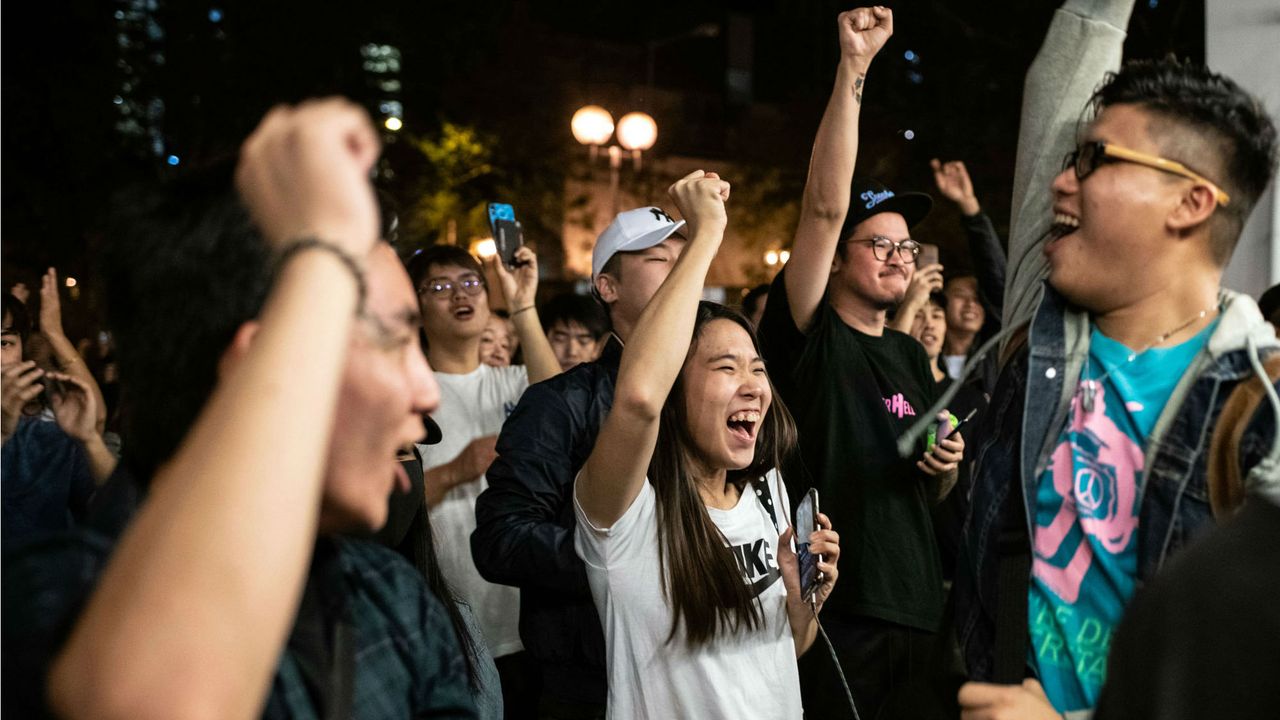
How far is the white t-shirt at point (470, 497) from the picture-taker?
14.5ft

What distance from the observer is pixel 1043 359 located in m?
2.01

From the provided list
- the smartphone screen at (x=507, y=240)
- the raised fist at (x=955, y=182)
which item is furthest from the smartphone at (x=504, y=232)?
the raised fist at (x=955, y=182)

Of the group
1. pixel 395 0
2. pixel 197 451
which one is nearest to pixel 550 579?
pixel 197 451

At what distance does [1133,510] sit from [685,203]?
4.22ft

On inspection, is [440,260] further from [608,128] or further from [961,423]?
[608,128]

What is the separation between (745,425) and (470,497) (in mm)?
1928

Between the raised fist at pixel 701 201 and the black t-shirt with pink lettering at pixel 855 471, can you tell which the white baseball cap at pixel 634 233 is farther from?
the raised fist at pixel 701 201

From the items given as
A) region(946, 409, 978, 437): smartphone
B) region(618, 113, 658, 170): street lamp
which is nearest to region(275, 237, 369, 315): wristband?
region(946, 409, 978, 437): smartphone

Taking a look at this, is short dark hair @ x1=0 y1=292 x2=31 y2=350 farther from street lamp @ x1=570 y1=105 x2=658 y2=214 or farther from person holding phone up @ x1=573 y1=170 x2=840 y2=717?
street lamp @ x1=570 y1=105 x2=658 y2=214

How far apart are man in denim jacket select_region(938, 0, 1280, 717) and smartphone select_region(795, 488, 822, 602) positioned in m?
0.63

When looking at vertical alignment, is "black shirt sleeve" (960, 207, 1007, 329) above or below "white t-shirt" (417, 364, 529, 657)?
above

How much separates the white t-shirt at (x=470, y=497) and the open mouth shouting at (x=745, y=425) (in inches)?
57.2

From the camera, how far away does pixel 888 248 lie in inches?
161

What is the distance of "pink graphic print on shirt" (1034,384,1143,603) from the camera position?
186 cm
